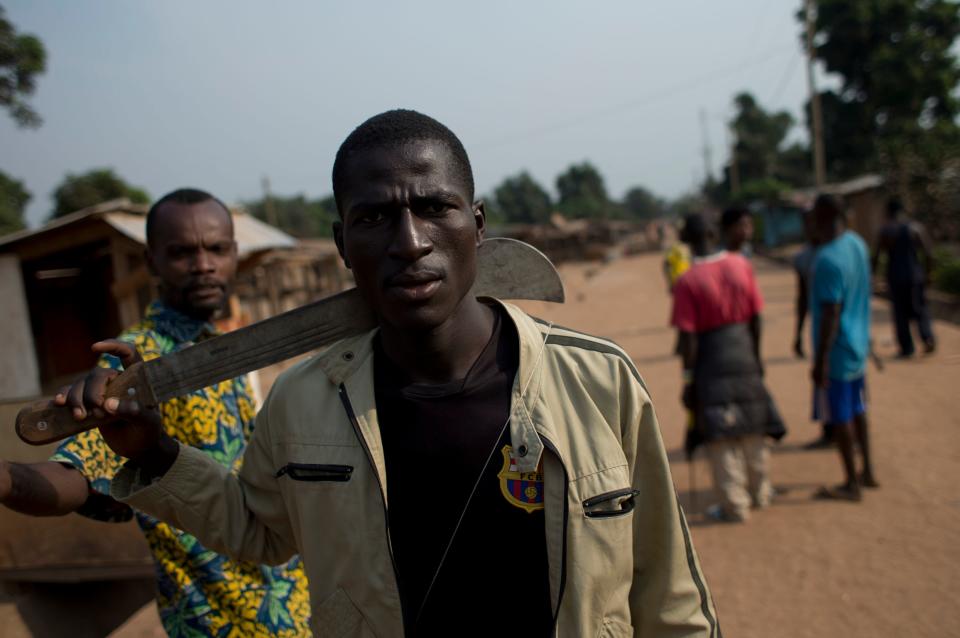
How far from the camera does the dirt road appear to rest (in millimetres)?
3293

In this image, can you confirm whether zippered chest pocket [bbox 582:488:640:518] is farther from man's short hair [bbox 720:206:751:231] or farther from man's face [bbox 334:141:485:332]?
man's short hair [bbox 720:206:751:231]

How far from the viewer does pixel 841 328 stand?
4324 mm

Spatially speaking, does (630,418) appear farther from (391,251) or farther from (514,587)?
(391,251)

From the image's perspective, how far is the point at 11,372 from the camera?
7.51 meters

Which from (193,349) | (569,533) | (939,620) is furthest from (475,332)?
(939,620)

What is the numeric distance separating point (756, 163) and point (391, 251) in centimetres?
5385

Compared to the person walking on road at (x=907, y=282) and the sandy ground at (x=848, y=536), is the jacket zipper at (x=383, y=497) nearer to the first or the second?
the sandy ground at (x=848, y=536)

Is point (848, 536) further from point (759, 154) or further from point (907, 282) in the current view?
point (759, 154)

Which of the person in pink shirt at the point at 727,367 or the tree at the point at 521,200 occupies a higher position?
the tree at the point at 521,200

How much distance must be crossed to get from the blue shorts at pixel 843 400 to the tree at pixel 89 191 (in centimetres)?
2260

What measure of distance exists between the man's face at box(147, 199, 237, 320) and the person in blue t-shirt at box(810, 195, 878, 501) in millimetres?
3779

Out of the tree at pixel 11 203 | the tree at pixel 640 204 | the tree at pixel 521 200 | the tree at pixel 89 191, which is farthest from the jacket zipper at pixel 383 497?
the tree at pixel 640 204

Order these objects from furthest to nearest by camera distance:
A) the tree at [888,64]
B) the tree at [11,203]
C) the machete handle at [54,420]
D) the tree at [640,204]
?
the tree at [640,204]
the tree at [888,64]
the tree at [11,203]
the machete handle at [54,420]

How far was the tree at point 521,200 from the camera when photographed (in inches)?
2456
